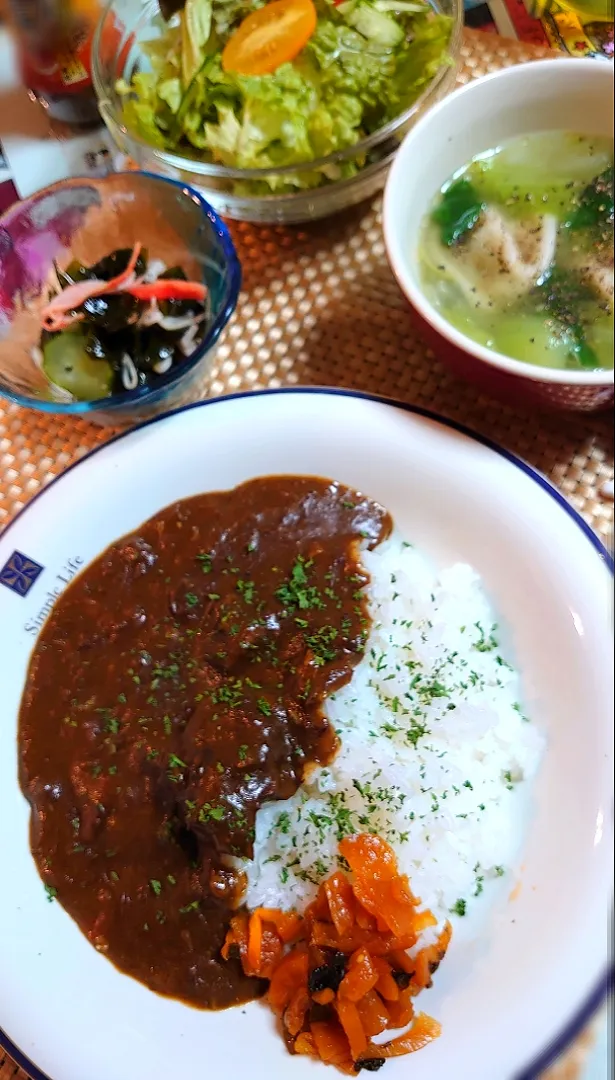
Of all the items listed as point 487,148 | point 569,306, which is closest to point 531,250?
point 569,306

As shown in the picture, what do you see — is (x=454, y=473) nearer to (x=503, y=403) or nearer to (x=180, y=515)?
(x=503, y=403)

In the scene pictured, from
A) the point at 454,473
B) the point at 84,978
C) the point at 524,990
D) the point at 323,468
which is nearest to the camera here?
the point at 524,990

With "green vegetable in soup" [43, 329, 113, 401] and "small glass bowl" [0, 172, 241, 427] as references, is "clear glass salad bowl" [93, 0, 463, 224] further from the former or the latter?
"green vegetable in soup" [43, 329, 113, 401]

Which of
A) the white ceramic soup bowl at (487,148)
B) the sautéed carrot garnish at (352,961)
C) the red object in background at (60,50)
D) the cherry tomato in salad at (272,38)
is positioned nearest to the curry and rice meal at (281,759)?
the sautéed carrot garnish at (352,961)

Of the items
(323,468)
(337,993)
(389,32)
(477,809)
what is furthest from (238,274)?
(337,993)

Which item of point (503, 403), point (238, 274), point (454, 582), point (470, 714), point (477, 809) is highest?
point (238, 274)

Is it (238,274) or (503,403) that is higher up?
(238,274)
